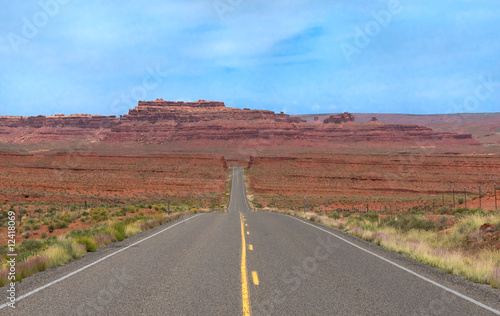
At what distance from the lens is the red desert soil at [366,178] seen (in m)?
66.1

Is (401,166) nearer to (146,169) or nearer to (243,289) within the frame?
(146,169)

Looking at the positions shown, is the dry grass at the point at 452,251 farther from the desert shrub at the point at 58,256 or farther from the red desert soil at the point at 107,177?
the red desert soil at the point at 107,177

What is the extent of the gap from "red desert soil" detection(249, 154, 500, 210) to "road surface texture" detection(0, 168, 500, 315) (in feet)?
154

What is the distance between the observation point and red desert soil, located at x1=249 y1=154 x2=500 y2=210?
66125mm

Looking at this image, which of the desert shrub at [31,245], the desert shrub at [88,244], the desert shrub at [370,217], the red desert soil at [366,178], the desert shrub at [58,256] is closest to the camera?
the desert shrub at [58,256]

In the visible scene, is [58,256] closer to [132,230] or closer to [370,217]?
[132,230]

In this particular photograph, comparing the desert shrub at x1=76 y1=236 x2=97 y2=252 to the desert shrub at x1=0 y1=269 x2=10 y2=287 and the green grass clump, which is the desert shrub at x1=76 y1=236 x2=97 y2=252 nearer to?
the desert shrub at x1=0 y1=269 x2=10 y2=287

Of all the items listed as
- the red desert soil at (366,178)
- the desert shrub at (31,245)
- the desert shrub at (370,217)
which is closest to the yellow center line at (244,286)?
the desert shrub at (31,245)

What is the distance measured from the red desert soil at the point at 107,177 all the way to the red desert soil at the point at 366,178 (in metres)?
12.0

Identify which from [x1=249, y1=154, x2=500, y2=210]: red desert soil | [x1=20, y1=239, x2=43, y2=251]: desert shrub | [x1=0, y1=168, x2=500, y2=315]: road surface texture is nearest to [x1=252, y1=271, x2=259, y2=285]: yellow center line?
[x1=0, y1=168, x2=500, y2=315]: road surface texture

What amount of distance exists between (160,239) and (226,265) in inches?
229

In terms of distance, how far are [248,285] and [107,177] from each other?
259 feet

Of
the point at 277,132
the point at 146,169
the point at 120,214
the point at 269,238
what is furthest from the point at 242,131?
the point at 269,238

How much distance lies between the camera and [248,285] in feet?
23.9
